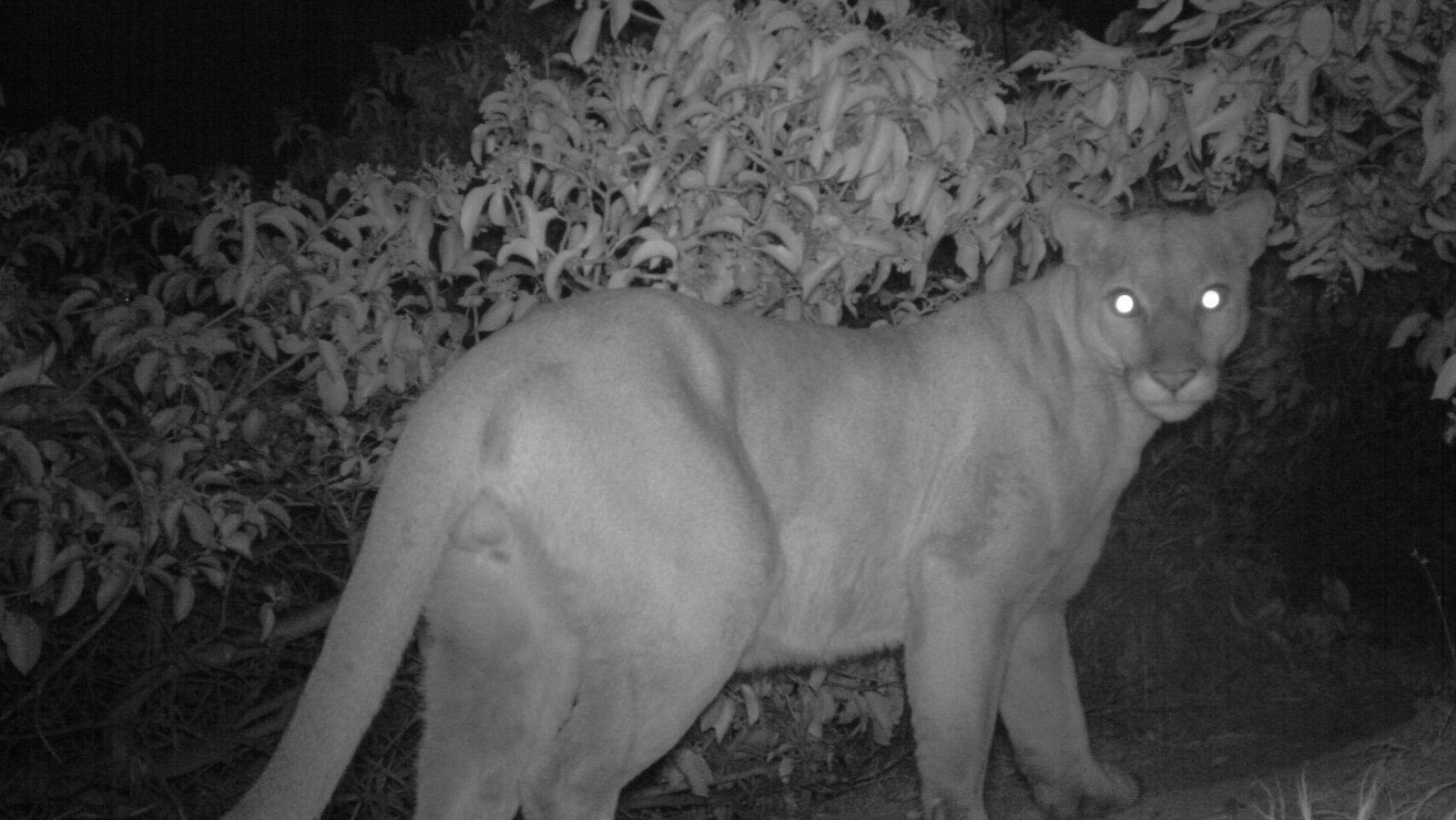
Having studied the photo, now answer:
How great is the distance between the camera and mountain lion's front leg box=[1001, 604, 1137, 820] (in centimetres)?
493

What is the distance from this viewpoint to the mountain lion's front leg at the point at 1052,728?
493 centimetres

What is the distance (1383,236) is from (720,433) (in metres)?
2.63

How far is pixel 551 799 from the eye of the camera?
3.60 metres

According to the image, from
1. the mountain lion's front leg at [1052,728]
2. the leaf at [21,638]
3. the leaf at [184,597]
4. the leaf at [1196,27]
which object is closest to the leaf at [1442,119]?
the leaf at [1196,27]

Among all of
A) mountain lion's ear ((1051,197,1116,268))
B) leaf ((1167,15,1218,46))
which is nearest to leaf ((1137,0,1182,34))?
leaf ((1167,15,1218,46))

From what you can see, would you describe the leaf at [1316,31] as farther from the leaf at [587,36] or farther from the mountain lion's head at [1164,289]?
the leaf at [587,36]

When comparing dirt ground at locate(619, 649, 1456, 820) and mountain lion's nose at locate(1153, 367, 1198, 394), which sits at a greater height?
mountain lion's nose at locate(1153, 367, 1198, 394)

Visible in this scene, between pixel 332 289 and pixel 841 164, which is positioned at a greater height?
pixel 841 164

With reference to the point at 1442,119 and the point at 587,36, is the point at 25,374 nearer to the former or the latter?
the point at 587,36

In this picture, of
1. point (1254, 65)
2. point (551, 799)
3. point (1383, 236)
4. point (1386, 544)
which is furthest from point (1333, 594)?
point (551, 799)

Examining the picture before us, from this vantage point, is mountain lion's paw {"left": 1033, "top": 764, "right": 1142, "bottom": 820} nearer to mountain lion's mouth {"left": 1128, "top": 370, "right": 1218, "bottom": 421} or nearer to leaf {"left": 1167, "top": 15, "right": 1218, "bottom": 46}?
mountain lion's mouth {"left": 1128, "top": 370, "right": 1218, "bottom": 421}

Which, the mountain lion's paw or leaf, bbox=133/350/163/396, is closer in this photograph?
leaf, bbox=133/350/163/396

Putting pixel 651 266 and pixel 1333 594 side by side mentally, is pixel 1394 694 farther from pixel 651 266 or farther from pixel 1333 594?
pixel 651 266

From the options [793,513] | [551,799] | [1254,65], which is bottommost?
[551,799]
